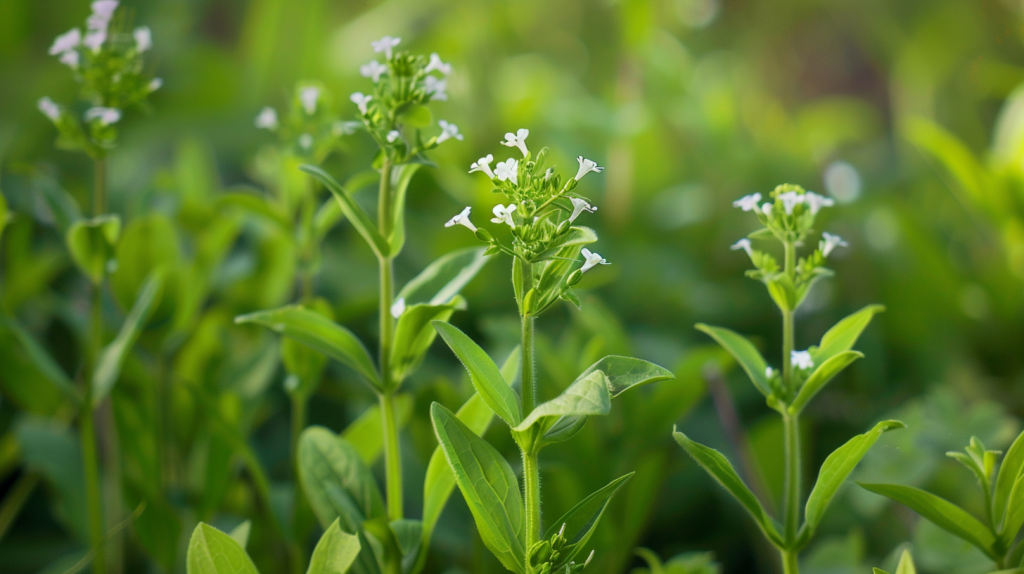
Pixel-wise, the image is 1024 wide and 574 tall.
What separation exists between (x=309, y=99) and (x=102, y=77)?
10 centimetres

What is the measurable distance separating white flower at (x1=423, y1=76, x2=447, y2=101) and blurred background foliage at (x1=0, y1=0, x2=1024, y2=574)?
0.13 m

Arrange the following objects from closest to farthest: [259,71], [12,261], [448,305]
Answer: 1. [448,305]
2. [12,261]
3. [259,71]

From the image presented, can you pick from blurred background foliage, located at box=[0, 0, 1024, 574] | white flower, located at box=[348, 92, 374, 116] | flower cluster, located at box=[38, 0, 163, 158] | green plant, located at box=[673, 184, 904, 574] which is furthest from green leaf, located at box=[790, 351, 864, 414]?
flower cluster, located at box=[38, 0, 163, 158]

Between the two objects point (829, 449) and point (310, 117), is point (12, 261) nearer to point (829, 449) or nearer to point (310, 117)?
Answer: point (310, 117)

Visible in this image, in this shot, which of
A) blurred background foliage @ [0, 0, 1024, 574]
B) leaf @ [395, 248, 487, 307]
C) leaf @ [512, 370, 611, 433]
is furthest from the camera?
blurred background foliage @ [0, 0, 1024, 574]

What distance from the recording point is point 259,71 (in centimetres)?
94

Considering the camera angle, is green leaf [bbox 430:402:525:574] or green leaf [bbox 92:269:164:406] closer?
green leaf [bbox 430:402:525:574]

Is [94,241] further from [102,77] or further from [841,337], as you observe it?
[841,337]

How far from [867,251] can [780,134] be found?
0.31 meters

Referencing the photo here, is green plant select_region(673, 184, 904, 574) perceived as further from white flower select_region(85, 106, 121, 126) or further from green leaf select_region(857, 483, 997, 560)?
white flower select_region(85, 106, 121, 126)

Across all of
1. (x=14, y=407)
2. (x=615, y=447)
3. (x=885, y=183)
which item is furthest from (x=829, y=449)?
Result: (x=14, y=407)

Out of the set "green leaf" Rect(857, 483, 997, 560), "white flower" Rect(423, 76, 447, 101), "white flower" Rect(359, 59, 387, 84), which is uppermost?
"white flower" Rect(359, 59, 387, 84)

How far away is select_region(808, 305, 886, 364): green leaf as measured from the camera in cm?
33

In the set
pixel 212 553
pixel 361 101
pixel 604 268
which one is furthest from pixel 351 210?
pixel 604 268
